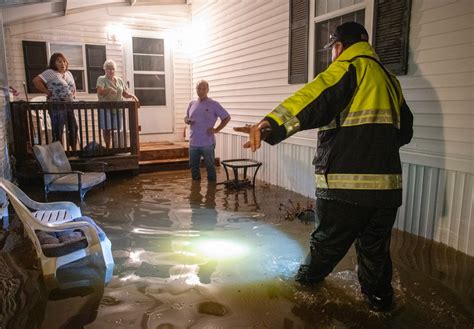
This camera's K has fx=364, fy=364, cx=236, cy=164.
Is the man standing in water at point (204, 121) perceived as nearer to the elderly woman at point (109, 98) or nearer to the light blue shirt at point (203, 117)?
the light blue shirt at point (203, 117)

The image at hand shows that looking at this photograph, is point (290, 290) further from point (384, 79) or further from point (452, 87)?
point (452, 87)

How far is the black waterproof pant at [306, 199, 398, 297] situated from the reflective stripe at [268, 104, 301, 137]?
61 centimetres

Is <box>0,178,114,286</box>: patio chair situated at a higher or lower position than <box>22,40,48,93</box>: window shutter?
lower

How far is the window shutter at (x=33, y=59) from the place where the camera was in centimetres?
801

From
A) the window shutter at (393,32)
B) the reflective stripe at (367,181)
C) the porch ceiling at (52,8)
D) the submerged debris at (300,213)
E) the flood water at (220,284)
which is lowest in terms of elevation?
the flood water at (220,284)

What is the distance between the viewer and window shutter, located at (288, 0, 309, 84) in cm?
539

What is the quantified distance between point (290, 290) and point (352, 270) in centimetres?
68

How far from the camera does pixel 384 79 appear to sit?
221cm

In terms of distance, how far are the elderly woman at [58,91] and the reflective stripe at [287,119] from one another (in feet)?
17.2

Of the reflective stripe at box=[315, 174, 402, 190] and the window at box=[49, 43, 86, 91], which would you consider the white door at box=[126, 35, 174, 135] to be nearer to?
the window at box=[49, 43, 86, 91]

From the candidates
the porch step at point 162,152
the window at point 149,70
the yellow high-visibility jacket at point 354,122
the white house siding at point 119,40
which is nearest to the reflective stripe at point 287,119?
the yellow high-visibility jacket at point 354,122

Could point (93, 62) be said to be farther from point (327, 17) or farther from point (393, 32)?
point (393, 32)

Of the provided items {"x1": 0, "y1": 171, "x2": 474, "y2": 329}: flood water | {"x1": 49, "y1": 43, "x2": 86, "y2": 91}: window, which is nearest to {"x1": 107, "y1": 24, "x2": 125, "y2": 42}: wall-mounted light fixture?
{"x1": 49, "y1": 43, "x2": 86, "y2": 91}: window

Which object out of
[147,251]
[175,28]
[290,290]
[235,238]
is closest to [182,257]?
[147,251]
